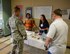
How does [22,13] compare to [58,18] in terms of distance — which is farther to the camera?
[22,13]

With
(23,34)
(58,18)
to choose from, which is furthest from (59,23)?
(23,34)

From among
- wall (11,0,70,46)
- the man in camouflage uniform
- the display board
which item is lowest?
the man in camouflage uniform

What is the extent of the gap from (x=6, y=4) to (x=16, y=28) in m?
3.12

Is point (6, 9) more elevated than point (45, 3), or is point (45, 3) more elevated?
point (45, 3)

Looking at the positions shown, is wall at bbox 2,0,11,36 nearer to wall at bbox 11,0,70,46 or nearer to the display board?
wall at bbox 11,0,70,46

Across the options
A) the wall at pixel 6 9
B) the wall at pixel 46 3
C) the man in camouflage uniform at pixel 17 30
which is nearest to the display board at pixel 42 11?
the wall at pixel 46 3

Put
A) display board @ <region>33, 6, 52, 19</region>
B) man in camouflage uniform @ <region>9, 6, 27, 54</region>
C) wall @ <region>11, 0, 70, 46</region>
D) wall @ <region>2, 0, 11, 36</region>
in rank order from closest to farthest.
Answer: man in camouflage uniform @ <region>9, 6, 27, 54</region>, wall @ <region>11, 0, 70, 46</region>, display board @ <region>33, 6, 52, 19</region>, wall @ <region>2, 0, 11, 36</region>

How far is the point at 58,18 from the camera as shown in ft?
5.40

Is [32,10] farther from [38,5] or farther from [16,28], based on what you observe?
[16,28]

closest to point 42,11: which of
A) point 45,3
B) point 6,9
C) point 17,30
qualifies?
point 45,3

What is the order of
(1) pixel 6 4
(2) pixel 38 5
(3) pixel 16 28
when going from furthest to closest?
(1) pixel 6 4 < (2) pixel 38 5 < (3) pixel 16 28

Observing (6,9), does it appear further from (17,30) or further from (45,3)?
(17,30)

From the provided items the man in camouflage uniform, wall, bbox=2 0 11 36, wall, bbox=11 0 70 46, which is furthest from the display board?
the man in camouflage uniform

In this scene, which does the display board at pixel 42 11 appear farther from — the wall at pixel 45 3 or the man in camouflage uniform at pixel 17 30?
the man in camouflage uniform at pixel 17 30
